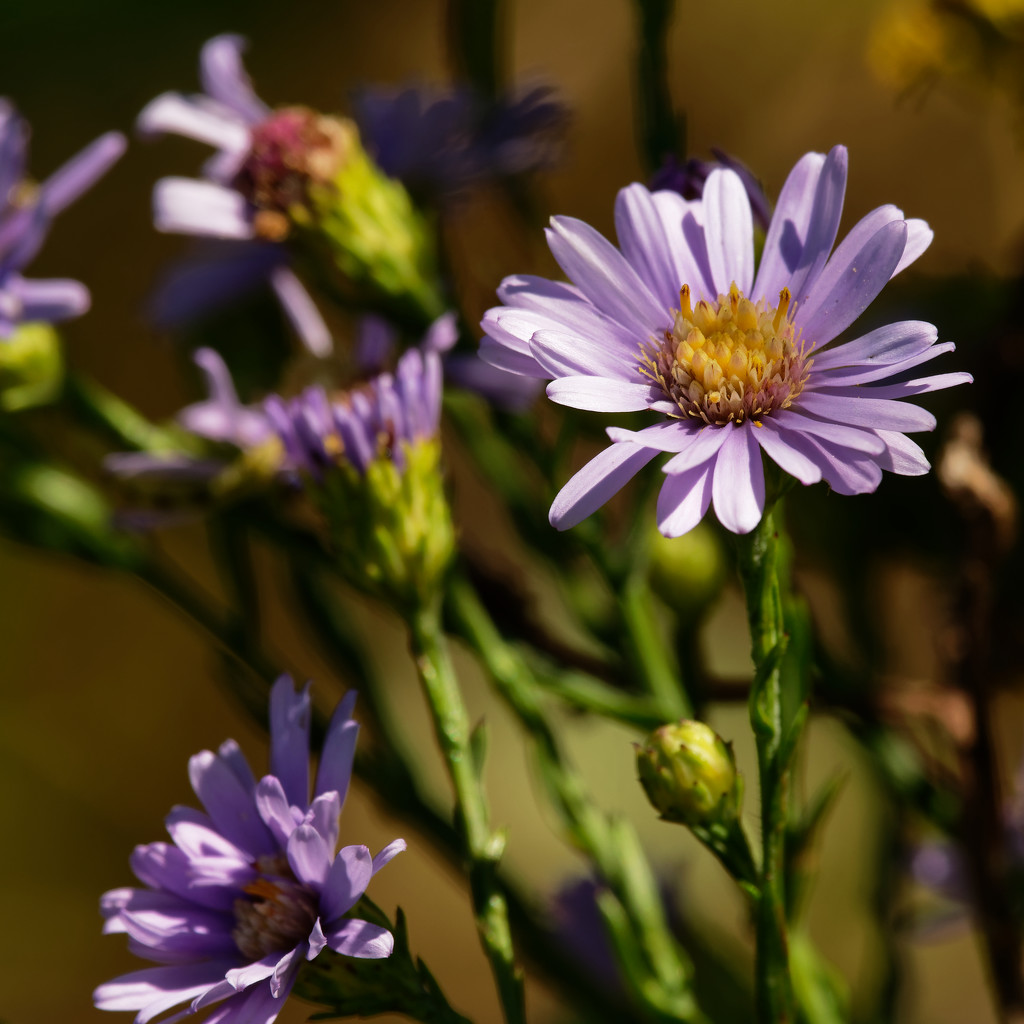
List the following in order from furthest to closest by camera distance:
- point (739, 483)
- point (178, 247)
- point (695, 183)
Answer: point (178, 247) < point (695, 183) < point (739, 483)

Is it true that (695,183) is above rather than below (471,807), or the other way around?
above

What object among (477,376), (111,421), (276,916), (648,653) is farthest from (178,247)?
(276,916)

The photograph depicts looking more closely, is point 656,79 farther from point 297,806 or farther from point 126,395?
point 126,395

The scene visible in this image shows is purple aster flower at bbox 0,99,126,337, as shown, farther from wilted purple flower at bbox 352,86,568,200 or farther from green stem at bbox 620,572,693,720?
green stem at bbox 620,572,693,720

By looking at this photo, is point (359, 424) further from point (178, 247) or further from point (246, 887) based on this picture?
point (178, 247)

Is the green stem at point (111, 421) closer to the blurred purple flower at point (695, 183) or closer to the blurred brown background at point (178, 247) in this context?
the blurred purple flower at point (695, 183)

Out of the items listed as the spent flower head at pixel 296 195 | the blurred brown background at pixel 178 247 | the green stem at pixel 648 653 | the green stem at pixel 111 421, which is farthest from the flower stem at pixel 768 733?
the blurred brown background at pixel 178 247

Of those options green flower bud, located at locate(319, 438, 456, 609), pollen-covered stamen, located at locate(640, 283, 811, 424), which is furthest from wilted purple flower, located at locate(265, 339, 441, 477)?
pollen-covered stamen, located at locate(640, 283, 811, 424)
